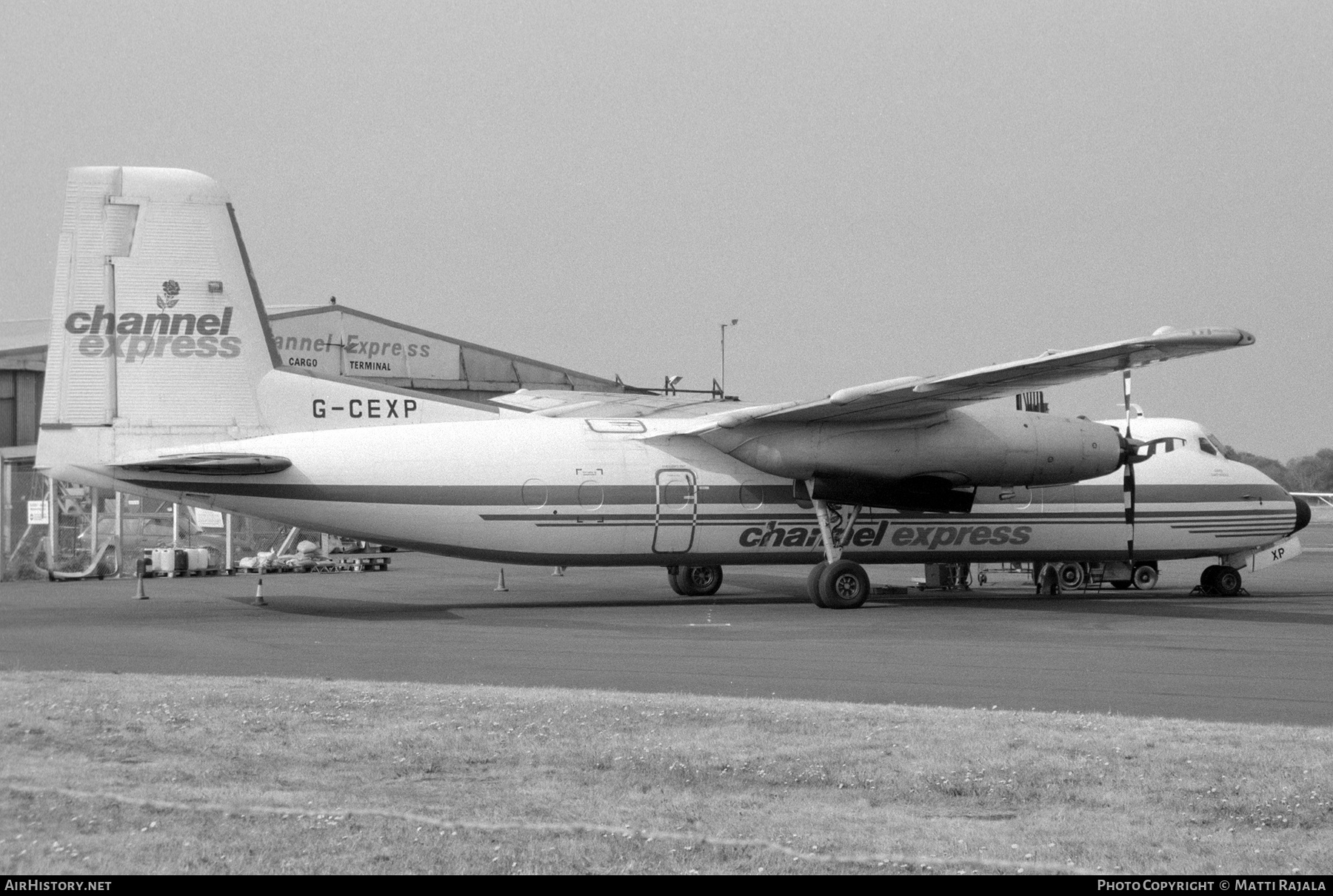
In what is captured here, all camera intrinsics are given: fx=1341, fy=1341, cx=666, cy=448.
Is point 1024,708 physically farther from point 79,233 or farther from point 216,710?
point 79,233

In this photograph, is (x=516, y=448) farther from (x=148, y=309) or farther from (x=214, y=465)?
(x=148, y=309)

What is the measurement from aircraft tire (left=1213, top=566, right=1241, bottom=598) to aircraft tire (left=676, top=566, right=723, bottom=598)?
9859 millimetres

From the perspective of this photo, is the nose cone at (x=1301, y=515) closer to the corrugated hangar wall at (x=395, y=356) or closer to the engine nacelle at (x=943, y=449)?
the engine nacelle at (x=943, y=449)

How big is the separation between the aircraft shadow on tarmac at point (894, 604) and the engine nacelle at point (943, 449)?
7.67 ft

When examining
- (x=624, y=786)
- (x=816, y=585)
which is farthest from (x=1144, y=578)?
(x=624, y=786)

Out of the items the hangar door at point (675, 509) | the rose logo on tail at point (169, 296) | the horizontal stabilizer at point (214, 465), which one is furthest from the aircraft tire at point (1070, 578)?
the rose logo on tail at point (169, 296)

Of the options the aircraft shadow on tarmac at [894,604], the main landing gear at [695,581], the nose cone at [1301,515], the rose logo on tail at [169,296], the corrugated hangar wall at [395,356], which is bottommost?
the aircraft shadow on tarmac at [894,604]

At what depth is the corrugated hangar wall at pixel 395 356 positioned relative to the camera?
47.1m

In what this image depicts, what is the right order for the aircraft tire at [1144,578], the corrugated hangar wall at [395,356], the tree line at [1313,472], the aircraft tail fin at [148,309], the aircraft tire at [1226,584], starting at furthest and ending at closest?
the tree line at [1313,472] < the corrugated hangar wall at [395,356] < the aircraft tire at [1144,578] < the aircraft tire at [1226,584] < the aircraft tail fin at [148,309]

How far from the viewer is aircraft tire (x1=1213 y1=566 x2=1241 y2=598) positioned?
26.5 meters

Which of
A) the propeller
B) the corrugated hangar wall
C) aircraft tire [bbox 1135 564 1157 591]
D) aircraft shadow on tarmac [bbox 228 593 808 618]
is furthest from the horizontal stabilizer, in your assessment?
the corrugated hangar wall

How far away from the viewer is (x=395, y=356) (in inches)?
1916
